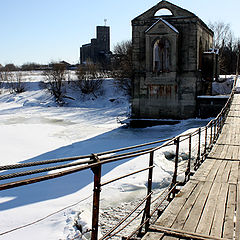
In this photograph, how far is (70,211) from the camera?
23.7 ft

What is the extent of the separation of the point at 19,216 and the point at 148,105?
16.0 meters

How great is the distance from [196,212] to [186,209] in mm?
151

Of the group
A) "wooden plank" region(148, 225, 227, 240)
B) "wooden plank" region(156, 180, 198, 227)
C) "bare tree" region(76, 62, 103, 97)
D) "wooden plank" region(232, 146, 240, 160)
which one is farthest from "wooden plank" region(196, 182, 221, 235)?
"bare tree" region(76, 62, 103, 97)

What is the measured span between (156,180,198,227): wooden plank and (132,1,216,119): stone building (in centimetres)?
1654

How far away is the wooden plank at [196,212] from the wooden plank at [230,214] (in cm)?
34

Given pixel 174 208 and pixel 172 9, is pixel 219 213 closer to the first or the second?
pixel 174 208

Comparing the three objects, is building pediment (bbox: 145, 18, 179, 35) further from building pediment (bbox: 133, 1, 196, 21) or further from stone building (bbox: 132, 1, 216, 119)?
building pediment (bbox: 133, 1, 196, 21)

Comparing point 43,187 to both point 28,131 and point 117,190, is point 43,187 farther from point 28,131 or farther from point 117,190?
point 28,131

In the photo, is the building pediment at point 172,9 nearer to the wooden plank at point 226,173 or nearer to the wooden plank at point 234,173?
the wooden plank at point 234,173

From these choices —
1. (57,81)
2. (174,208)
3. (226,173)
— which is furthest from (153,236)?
(57,81)

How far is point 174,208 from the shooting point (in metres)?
4.33

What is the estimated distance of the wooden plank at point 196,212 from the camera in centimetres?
377

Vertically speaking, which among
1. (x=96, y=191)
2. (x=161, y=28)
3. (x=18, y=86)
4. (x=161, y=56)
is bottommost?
(x=96, y=191)

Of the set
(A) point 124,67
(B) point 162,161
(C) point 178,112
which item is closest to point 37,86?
(A) point 124,67
